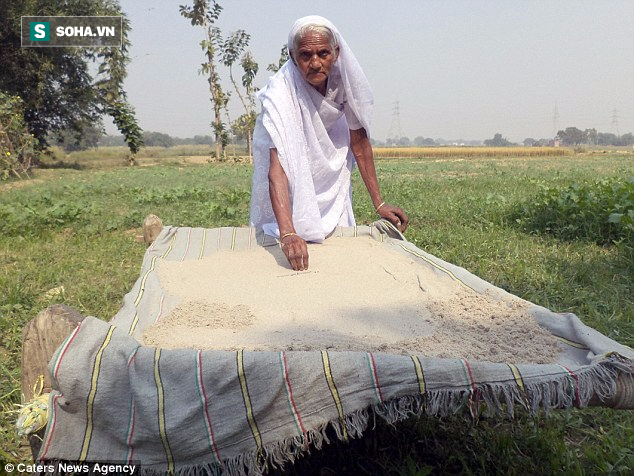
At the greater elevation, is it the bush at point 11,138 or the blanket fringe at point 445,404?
the bush at point 11,138

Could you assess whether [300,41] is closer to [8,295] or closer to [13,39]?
[8,295]

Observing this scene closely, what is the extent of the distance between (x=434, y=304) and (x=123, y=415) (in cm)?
132

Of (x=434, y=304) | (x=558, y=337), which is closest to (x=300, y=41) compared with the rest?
(x=434, y=304)

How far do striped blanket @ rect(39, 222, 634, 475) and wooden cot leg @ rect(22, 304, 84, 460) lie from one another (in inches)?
3.8

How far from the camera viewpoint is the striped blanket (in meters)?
1.37

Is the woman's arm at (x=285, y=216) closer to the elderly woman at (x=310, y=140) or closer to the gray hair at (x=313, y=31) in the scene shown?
the elderly woman at (x=310, y=140)

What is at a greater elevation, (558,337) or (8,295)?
(558,337)

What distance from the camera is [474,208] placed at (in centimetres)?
633

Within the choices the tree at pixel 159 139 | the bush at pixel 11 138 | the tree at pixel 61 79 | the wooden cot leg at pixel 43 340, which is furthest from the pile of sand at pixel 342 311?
the tree at pixel 159 139

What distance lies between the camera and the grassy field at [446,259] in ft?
6.21

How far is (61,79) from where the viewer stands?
22.5m

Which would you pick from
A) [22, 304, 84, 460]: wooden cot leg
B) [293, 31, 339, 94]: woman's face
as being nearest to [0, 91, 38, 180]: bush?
[293, 31, 339, 94]: woman's face

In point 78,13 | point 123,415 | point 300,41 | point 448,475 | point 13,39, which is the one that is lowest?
point 448,475

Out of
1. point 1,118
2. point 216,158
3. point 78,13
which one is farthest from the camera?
point 216,158
